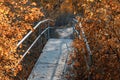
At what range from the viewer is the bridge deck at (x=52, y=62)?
26.7ft

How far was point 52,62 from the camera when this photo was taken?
9.16 metres

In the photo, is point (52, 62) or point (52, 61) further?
point (52, 61)

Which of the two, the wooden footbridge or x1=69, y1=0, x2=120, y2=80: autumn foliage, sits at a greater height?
x1=69, y1=0, x2=120, y2=80: autumn foliage

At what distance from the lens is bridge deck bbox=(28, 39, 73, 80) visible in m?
8.15

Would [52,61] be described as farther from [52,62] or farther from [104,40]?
[104,40]

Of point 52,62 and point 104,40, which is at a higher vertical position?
point 104,40

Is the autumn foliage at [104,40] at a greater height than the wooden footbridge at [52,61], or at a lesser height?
greater

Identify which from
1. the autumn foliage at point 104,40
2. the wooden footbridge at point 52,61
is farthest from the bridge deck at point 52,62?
the autumn foliage at point 104,40

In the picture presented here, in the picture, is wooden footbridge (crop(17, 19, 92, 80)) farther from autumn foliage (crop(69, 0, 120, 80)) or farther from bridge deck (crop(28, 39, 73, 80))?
autumn foliage (crop(69, 0, 120, 80))

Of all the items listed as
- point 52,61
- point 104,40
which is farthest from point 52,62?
point 104,40

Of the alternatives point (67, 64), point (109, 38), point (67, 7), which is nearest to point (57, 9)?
Answer: point (67, 7)

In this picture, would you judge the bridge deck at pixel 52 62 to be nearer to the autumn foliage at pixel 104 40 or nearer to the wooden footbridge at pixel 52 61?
the wooden footbridge at pixel 52 61

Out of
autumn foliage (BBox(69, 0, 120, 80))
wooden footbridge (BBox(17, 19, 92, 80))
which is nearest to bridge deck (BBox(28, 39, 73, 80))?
wooden footbridge (BBox(17, 19, 92, 80))

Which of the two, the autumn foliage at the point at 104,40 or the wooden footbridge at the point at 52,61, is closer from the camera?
the autumn foliage at the point at 104,40
